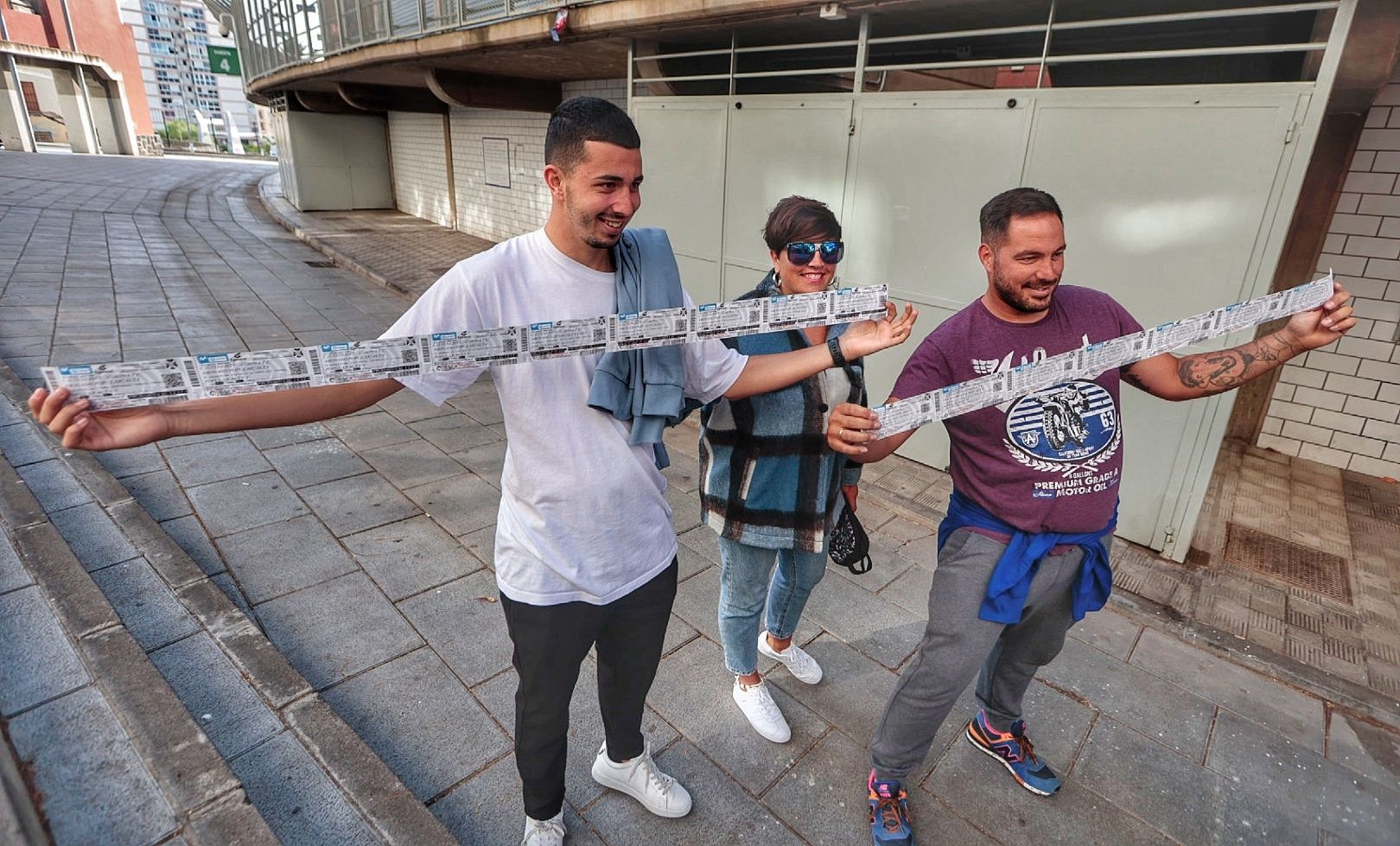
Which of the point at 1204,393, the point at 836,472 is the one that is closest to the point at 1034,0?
the point at 1204,393

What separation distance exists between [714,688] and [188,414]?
2.26 metres

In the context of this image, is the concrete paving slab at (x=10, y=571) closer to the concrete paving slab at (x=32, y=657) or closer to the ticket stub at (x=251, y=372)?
the concrete paving slab at (x=32, y=657)

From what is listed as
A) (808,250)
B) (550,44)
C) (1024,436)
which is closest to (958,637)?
(1024,436)

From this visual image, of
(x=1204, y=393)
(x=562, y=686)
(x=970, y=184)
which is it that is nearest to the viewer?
(x=562, y=686)

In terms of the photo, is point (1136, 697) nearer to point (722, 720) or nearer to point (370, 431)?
point (722, 720)

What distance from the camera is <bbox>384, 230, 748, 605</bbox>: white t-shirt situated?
1.64 m

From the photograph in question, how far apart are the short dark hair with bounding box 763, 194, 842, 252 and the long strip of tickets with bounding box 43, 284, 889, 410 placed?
33 cm

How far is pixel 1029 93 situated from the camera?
13.6ft

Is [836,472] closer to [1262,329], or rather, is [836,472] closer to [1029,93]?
[1029,93]

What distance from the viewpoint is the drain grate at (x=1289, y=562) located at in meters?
4.07

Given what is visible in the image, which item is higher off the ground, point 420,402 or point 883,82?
point 883,82

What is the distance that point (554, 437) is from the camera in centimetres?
173

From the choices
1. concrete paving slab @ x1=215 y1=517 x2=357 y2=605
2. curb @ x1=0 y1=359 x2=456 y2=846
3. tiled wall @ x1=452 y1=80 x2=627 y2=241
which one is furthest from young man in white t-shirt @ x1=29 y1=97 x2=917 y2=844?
tiled wall @ x1=452 y1=80 x2=627 y2=241

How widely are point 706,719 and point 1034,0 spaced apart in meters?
4.47
